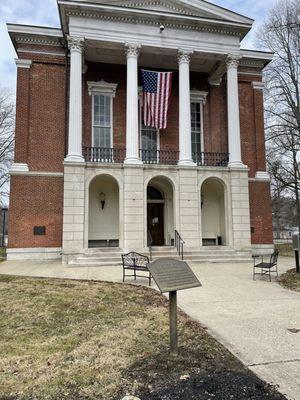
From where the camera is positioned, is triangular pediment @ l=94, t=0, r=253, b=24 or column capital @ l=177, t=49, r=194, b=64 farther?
column capital @ l=177, t=49, r=194, b=64

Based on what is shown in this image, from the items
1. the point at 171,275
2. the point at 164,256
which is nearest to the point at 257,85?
the point at 164,256

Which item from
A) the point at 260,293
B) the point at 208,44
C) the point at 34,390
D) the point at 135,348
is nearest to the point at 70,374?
the point at 34,390

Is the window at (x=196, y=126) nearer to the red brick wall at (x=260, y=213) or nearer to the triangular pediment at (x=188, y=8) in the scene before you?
the red brick wall at (x=260, y=213)

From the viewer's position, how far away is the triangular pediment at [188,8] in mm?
18453

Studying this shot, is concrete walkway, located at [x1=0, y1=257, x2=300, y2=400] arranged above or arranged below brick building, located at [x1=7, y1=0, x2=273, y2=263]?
below

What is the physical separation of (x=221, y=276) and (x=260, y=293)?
10.1ft

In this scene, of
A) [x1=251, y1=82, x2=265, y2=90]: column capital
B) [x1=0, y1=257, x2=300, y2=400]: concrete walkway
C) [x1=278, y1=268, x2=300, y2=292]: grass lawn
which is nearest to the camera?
[x1=0, y1=257, x2=300, y2=400]: concrete walkway

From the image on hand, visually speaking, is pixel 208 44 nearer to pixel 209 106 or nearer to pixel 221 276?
pixel 209 106

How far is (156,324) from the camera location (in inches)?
228

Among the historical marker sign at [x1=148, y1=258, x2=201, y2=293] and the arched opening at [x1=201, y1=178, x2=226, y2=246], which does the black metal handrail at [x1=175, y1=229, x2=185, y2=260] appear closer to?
the arched opening at [x1=201, y1=178, x2=226, y2=246]

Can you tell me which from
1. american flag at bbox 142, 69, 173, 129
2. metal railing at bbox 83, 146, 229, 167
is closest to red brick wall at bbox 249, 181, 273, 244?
metal railing at bbox 83, 146, 229, 167

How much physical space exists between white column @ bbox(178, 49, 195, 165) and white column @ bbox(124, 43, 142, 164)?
2.30m

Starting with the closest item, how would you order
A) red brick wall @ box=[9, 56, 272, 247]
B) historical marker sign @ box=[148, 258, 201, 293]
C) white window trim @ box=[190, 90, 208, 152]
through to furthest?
1. historical marker sign @ box=[148, 258, 201, 293]
2. red brick wall @ box=[9, 56, 272, 247]
3. white window trim @ box=[190, 90, 208, 152]

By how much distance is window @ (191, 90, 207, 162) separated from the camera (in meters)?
21.4
